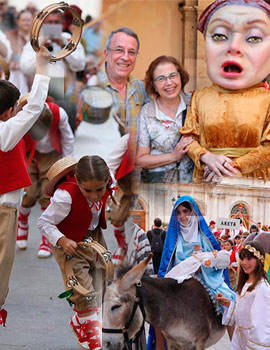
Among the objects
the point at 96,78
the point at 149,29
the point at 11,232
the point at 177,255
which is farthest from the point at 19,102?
the point at 177,255

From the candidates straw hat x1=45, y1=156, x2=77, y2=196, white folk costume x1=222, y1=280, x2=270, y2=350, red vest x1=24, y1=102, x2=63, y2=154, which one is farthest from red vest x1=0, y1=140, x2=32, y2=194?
red vest x1=24, y1=102, x2=63, y2=154

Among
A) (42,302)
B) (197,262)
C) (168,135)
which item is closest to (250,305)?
(197,262)

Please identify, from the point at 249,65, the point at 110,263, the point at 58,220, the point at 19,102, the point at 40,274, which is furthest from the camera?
the point at 40,274

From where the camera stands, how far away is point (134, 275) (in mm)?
3217

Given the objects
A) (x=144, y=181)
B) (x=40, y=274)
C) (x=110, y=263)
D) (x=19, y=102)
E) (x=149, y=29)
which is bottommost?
(x=40, y=274)

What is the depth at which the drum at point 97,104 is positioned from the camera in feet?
11.8

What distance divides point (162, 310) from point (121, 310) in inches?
7.1

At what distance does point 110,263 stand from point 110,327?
293mm

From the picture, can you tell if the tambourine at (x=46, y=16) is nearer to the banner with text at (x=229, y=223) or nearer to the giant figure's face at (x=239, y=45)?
the giant figure's face at (x=239, y=45)

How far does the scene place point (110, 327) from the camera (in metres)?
3.25

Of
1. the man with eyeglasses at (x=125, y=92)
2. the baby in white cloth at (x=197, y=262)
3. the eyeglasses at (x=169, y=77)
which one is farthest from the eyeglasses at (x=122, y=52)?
the baby in white cloth at (x=197, y=262)

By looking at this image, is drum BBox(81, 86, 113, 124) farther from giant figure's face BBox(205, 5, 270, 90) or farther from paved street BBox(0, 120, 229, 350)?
giant figure's face BBox(205, 5, 270, 90)

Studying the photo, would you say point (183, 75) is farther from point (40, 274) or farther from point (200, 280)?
point (40, 274)

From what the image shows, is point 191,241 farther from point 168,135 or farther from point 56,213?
point 56,213
